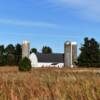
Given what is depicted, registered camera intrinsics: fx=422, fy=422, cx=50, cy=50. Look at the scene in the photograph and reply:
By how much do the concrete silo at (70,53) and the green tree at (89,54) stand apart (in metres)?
5.25

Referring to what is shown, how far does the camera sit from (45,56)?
10619cm

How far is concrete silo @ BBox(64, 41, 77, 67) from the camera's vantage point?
280 ft

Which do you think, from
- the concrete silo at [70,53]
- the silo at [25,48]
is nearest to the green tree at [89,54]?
the concrete silo at [70,53]

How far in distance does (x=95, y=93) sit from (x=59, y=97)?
1.67ft

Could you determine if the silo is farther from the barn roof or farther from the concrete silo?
the barn roof

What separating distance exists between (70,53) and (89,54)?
848 centimetres

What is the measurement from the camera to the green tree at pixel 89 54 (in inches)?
3031

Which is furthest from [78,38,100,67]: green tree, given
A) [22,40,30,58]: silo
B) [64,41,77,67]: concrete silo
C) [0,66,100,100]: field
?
[0,66,100,100]: field

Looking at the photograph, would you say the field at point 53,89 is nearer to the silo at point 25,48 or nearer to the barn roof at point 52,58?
the silo at point 25,48

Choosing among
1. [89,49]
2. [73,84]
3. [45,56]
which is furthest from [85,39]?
[73,84]

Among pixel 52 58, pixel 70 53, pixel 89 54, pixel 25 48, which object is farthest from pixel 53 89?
pixel 52 58

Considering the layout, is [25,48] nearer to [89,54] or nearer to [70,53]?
[70,53]

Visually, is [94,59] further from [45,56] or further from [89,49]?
[45,56]

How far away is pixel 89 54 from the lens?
78.5m
